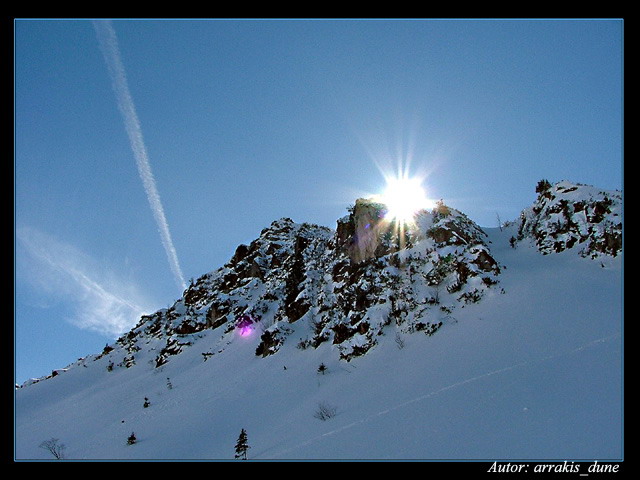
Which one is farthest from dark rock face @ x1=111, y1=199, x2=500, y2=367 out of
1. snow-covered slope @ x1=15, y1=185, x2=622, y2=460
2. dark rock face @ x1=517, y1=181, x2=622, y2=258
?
dark rock face @ x1=517, y1=181, x2=622, y2=258

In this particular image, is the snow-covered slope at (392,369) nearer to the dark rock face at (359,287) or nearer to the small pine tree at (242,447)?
the dark rock face at (359,287)

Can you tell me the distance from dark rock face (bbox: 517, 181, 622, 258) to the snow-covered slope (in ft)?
2.51

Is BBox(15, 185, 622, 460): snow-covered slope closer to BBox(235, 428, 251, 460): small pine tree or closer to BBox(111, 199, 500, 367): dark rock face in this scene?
BBox(111, 199, 500, 367): dark rock face

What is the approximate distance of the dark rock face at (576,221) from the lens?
1780 cm

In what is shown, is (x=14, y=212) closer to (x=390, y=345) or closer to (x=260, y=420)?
(x=260, y=420)

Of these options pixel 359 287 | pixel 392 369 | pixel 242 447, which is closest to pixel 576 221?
pixel 359 287

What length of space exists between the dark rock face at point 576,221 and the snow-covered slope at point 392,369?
77cm

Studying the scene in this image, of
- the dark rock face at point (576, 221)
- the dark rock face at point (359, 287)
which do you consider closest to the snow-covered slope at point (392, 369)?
the dark rock face at point (359, 287)

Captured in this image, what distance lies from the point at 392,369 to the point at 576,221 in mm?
15416

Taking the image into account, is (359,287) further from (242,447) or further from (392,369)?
(242,447)

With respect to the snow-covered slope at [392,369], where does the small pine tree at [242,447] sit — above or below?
below

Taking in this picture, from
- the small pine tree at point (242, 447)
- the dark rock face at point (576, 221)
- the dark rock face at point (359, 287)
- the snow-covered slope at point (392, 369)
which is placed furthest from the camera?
the dark rock face at point (359, 287)

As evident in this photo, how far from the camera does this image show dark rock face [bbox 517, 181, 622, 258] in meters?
17.8
